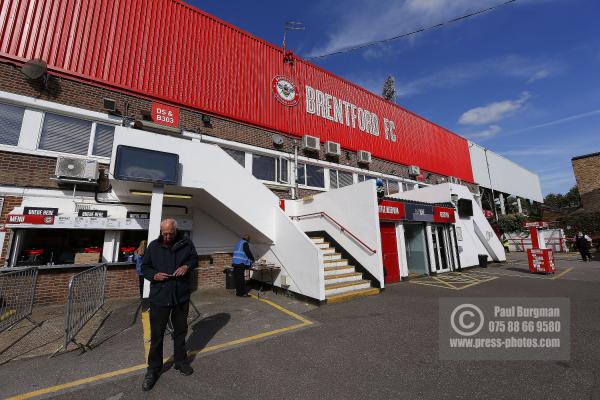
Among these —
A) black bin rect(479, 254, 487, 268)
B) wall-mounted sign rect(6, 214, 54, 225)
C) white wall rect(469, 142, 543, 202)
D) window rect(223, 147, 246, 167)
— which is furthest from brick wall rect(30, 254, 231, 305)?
white wall rect(469, 142, 543, 202)

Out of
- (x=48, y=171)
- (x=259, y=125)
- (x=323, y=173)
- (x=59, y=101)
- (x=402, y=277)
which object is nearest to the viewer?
(x=48, y=171)

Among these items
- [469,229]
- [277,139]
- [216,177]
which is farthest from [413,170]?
[216,177]

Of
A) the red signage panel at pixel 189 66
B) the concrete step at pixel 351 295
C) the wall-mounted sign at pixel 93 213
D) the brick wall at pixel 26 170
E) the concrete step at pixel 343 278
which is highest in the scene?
the red signage panel at pixel 189 66

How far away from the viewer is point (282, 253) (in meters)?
8.09

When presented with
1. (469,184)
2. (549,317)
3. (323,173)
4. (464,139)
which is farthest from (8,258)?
(464,139)

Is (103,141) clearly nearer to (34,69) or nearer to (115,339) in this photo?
(34,69)

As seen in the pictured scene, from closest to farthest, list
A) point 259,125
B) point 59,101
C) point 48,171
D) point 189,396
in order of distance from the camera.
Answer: point 189,396 < point 48,171 < point 59,101 < point 259,125

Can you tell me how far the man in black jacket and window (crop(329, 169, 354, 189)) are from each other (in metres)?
10.9

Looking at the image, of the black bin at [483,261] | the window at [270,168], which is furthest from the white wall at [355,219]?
the black bin at [483,261]

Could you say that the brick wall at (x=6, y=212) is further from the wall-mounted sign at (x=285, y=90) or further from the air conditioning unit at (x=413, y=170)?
→ the air conditioning unit at (x=413, y=170)

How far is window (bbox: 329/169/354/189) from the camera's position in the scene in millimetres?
13977

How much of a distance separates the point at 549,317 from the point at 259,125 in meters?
11.3

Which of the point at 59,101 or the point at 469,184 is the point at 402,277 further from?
the point at 469,184

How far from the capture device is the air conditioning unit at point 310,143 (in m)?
12.9
